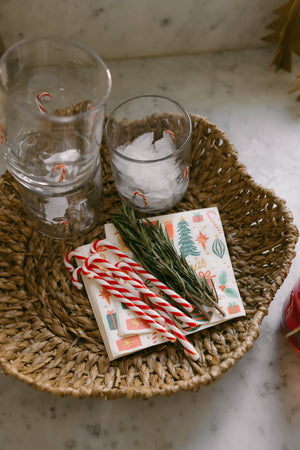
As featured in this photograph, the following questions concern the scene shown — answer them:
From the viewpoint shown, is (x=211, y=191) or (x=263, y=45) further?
(x=263, y=45)

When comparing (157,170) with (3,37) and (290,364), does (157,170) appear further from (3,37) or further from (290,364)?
(3,37)

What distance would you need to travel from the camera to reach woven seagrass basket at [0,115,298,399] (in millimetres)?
772

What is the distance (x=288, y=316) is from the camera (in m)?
0.86

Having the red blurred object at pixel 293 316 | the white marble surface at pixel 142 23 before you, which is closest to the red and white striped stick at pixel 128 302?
the red blurred object at pixel 293 316

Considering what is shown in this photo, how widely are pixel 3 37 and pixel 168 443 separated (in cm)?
95

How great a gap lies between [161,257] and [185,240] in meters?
0.07

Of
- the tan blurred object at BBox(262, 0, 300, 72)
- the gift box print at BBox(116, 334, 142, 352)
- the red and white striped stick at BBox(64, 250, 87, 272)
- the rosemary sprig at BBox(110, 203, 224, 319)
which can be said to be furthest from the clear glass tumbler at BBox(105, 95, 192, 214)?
the tan blurred object at BBox(262, 0, 300, 72)

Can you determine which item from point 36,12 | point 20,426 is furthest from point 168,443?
point 36,12

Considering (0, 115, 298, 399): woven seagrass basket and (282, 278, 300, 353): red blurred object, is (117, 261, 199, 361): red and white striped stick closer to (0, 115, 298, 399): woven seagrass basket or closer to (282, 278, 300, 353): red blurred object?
(0, 115, 298, 399): woven seagrass basket

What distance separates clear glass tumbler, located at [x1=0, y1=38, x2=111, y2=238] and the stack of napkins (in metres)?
0.10

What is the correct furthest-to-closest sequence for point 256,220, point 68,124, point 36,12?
1. point 36,12
2. point 256,220
3. point 68,124

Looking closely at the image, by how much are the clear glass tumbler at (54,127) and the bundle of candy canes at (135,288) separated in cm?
9

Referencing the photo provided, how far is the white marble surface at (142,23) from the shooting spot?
3.44ft

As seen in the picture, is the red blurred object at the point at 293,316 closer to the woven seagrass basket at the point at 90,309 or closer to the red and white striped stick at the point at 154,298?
the woven seagrass basket at the point at 90,309
